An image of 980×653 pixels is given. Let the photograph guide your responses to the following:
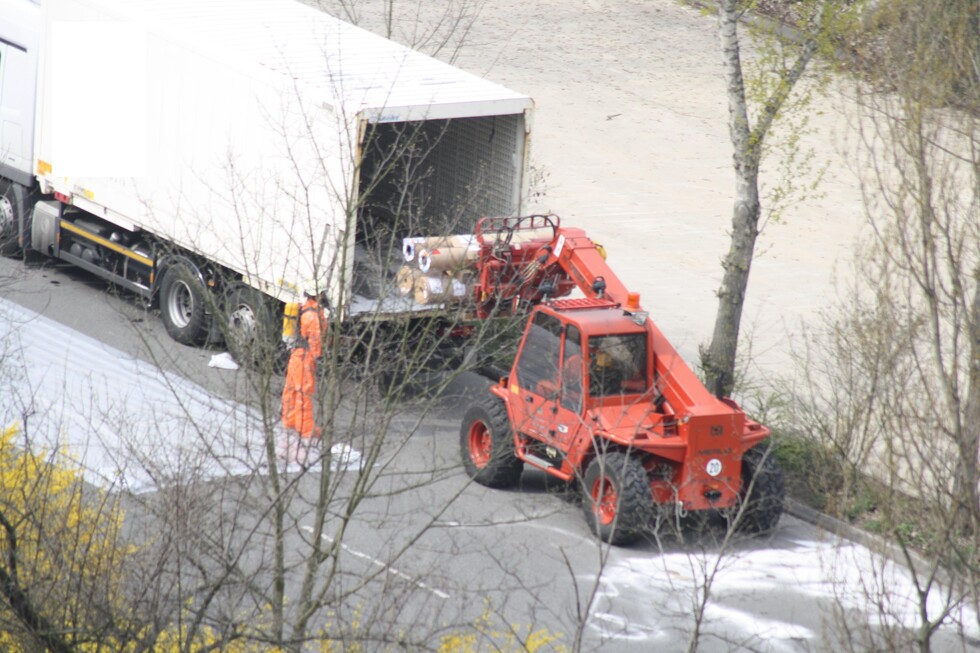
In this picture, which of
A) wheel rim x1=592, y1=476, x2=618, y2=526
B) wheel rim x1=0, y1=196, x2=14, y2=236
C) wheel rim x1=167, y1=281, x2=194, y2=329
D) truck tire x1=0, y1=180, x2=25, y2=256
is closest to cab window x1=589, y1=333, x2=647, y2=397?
wheel rim x1=592, y1=476, x2=618, y2=526

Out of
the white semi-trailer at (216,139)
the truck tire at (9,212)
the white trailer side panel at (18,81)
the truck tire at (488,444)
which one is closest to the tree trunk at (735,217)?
the truck tire at (488,444)

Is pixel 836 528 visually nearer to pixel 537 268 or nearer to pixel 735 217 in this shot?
pixel 735 217

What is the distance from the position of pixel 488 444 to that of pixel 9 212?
8.62 m

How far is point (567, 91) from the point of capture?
32094mm

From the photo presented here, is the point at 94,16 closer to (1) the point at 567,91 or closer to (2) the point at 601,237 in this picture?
(2) the point at 601,237

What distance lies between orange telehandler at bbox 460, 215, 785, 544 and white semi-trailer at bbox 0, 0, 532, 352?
1.38 metres

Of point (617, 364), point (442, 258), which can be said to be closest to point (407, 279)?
point (442, 258)

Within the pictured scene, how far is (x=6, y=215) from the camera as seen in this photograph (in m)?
18.4

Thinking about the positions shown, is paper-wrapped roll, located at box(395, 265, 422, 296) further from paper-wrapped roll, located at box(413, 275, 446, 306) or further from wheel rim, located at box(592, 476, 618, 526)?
wheel rim, located at box(592, 476, 618, 526)

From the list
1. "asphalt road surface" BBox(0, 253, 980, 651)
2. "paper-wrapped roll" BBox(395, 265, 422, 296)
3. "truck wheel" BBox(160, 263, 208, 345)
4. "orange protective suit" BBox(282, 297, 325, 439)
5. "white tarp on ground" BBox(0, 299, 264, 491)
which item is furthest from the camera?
"truck wheel" BBox(160, 263, 208, 345)

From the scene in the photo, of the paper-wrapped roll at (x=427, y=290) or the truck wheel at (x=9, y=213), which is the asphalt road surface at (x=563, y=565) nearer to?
the paper-wrapped roll at (x=427, y=290)

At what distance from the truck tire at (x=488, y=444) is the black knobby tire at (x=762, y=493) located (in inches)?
83.1

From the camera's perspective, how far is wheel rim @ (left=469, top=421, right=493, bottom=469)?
13195 millimetres

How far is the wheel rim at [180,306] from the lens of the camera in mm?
16328
